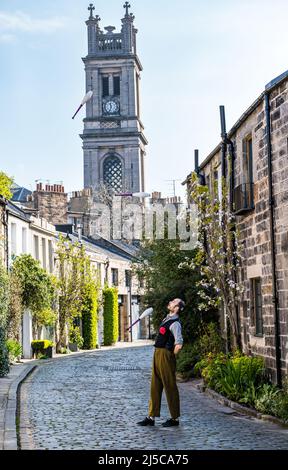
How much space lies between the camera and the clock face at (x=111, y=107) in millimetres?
102250

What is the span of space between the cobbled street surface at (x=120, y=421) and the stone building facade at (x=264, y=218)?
1629mm

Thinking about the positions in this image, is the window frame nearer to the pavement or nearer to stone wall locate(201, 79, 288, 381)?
stone wall locate(201, 79, 288, 381)

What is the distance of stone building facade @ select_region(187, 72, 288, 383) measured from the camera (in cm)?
1552

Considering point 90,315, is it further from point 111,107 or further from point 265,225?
point 111,107

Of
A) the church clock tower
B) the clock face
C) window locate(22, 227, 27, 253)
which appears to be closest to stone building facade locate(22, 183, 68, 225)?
window locate(22, 227, 27, 253)

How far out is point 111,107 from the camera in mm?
102625

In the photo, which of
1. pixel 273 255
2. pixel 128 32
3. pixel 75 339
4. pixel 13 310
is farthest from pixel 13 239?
pixel 128 32

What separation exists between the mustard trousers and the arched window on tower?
86599mm

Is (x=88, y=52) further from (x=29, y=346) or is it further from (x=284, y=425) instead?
(x=284, y=425)

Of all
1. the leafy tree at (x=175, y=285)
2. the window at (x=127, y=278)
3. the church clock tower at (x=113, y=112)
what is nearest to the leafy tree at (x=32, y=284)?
the leafy tree at (x=175, y=285)

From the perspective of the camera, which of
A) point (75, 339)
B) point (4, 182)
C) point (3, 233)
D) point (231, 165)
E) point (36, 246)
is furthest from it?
point (75, 339)

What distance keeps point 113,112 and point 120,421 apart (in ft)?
296

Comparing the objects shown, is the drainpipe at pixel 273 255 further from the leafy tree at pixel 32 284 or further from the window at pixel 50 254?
the window at pixel 50 254
